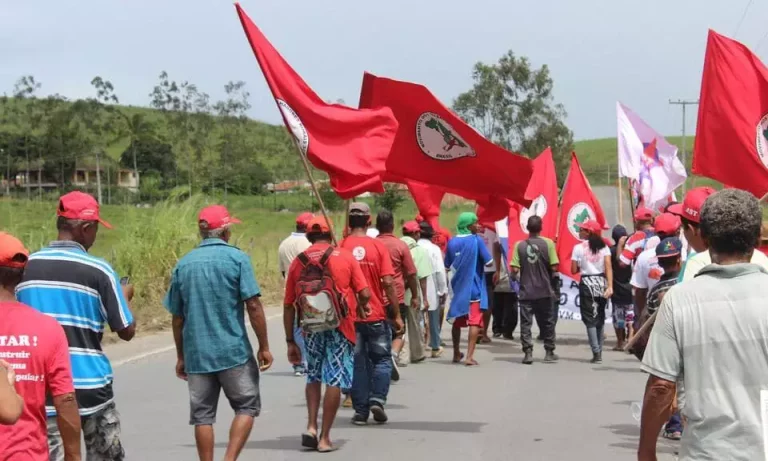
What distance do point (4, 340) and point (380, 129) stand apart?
650cm

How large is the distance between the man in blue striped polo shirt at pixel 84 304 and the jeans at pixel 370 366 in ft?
12.3

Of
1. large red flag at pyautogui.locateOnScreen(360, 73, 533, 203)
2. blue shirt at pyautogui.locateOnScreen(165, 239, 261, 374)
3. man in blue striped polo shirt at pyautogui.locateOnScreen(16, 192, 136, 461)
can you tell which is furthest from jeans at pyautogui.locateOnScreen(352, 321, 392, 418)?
man in blue striped polo shirt at pyautogui.locateOnScreen(16, 192, 136, 461)

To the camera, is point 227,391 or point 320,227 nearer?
point 227,391

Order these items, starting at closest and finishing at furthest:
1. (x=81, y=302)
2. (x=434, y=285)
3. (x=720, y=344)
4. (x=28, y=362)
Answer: (x=720, y=344) < (x=28, y=362) < (x=81, y=302) < (x=434, y=285)

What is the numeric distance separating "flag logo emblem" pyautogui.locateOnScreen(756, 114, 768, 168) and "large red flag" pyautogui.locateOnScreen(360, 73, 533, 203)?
229 cm

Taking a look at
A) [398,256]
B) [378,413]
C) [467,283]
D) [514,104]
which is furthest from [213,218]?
[514,104]

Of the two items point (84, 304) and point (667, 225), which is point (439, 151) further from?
point (84, 304)

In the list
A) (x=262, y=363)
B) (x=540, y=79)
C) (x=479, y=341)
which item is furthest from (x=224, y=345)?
(x=540, y=79)

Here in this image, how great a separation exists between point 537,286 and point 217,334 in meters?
7.22

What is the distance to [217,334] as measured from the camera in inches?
249

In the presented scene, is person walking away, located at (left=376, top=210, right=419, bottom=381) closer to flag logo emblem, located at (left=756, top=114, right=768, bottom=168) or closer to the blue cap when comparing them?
the blue cap

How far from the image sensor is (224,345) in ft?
20.7

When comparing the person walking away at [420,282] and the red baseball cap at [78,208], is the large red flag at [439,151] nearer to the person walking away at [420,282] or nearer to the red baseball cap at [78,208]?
the person walking away at [420,282]

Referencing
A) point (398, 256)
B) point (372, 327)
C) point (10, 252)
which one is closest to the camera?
point (10, 252)
